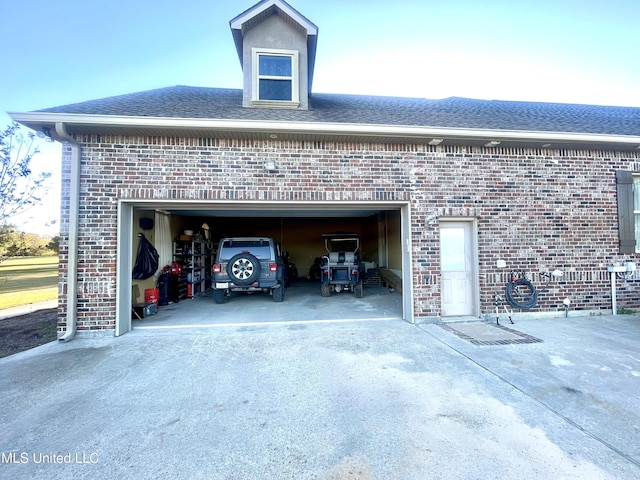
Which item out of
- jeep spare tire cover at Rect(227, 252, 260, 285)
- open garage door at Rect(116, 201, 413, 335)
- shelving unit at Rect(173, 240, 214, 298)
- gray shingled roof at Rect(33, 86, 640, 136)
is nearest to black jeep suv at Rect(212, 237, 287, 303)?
jeep spare tire cover at Rect(227, 252, 260, 285)

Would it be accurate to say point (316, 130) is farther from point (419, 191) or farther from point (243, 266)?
point (243, 266)

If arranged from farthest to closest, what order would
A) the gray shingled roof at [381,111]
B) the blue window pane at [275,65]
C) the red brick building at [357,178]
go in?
the blue window pane at [275,65] → the gray shingled roof at [381,111] → the red brick building at [357,178]

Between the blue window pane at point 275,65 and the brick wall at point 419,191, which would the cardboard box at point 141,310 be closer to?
the brick wall at point 419,191

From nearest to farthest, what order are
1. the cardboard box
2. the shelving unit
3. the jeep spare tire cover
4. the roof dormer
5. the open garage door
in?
the open garage door < the cardboard box < the roof dormer < the jeep spare tire cover < the shelving unit

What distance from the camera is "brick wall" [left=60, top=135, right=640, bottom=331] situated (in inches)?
193

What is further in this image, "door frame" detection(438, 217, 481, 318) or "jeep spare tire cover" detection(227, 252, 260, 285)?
"jeep spare tire cover" detection(227, 252, 260, 285)

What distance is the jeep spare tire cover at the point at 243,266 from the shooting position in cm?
727

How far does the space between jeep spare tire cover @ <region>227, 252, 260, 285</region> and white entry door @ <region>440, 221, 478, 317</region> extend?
449cm

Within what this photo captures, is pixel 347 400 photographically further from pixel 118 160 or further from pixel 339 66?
pixel 339 66

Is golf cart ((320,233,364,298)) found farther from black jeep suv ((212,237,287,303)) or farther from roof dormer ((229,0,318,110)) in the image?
roof dormer ((229,0,318,110))

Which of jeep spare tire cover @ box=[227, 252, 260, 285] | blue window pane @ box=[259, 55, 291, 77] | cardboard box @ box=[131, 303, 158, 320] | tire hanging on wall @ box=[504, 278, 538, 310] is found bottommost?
cardboard box @ box=[131, 303, 158, 320]

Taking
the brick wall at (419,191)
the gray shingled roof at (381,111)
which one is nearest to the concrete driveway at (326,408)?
the brick wall at (419,191)

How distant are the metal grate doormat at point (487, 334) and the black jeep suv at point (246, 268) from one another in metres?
4.43

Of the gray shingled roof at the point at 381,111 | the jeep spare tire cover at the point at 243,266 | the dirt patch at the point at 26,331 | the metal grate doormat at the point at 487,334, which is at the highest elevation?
the gray shingled roof at the point at 381,111
